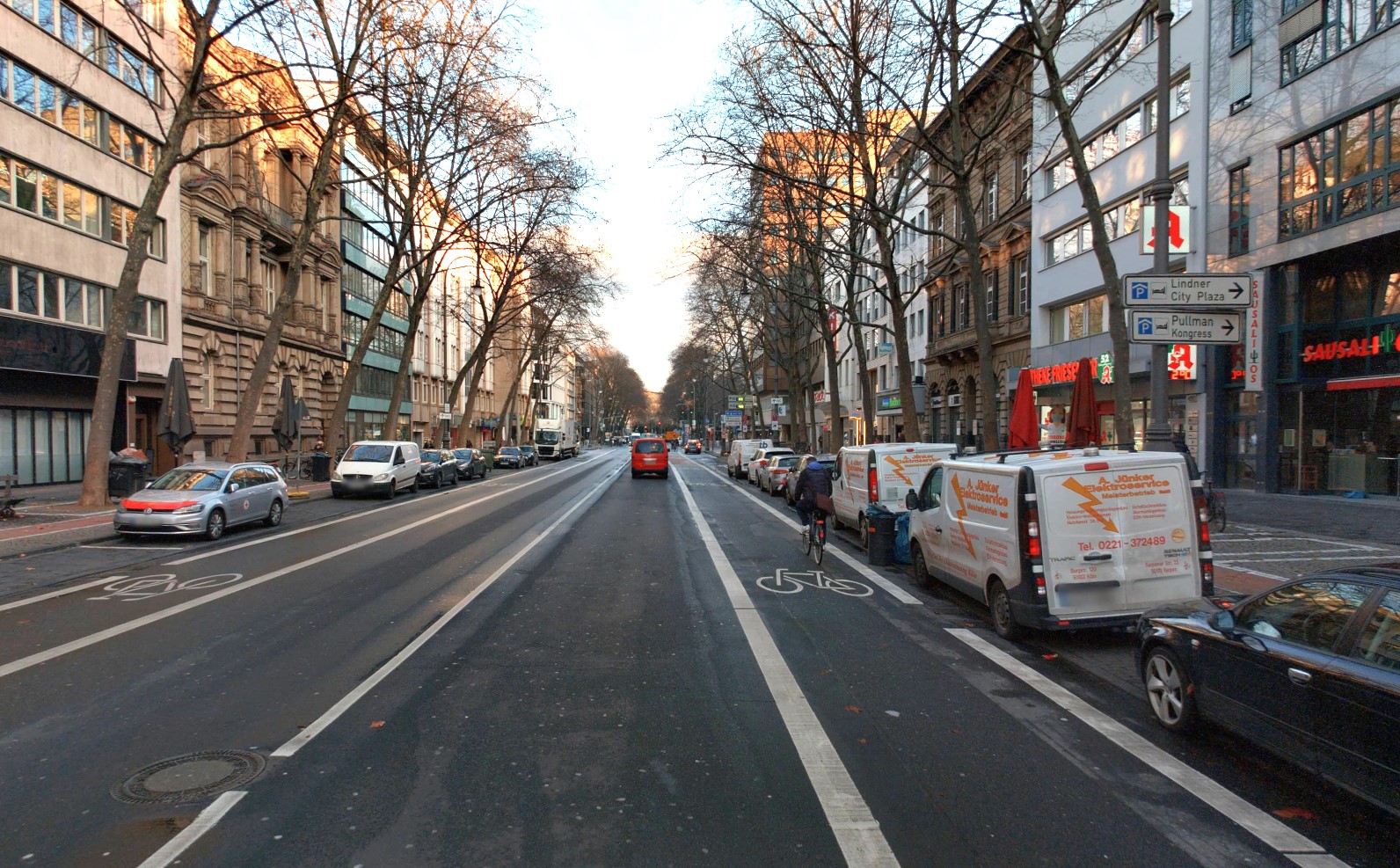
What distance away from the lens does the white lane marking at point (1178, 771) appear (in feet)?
12.9

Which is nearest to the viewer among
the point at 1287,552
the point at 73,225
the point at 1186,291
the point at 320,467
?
the point at 1186,291

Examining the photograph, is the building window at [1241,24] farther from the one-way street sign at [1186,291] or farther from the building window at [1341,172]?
the one-way street sign at [1186,291]

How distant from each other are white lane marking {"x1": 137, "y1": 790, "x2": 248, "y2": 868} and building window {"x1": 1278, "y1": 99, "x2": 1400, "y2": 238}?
21.1 metres

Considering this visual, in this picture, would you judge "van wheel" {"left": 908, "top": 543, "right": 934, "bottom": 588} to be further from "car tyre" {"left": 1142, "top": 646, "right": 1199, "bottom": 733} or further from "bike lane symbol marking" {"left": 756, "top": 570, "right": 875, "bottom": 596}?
"car tyre" {"left": 1142, "top": 646, "right": 1199, "bottom": 733}

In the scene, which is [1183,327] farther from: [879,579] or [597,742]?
[597,742]

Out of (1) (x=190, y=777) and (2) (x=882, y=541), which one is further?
(2) (x=882, y=541)

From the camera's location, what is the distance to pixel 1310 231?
18.6 m

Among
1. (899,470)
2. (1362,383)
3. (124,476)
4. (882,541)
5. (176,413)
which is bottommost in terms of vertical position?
(882,541)

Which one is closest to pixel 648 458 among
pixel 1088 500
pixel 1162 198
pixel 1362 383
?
pixel 1362 383

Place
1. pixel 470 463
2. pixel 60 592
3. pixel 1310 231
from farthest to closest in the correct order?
pixel 470 463
pixel 1310 231
pixel 60 592

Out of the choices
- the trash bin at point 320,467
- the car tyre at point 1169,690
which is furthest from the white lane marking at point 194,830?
the trash bin at point 320,467

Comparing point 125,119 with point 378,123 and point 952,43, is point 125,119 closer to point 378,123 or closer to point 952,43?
point 378,123

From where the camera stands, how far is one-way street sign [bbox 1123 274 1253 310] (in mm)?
9922

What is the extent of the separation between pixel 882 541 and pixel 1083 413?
18.1ft
